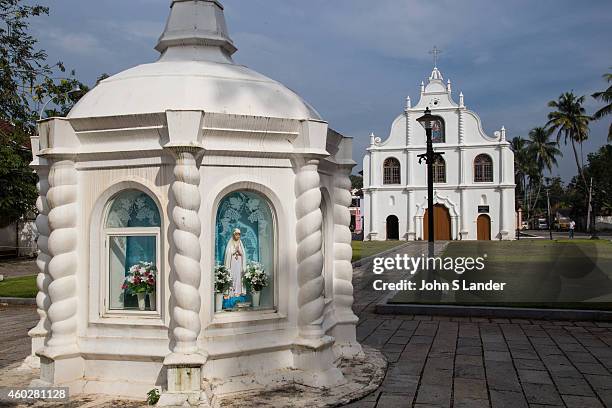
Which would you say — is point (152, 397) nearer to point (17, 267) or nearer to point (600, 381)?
point (600, 381)

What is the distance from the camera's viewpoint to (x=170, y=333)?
19.2ft

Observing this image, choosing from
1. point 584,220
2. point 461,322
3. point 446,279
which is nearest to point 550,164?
point 584,220

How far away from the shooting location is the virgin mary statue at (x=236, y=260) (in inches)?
250

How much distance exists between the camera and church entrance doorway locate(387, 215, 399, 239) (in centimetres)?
5034

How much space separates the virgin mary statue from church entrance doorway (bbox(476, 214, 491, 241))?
146 ft

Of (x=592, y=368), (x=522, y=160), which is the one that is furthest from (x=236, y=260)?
(x=522, y=160)

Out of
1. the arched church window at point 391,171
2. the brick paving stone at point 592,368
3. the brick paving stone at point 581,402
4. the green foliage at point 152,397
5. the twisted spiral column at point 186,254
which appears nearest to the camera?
the green foliage at point 152,397

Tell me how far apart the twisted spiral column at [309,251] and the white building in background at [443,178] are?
4317 centimetres

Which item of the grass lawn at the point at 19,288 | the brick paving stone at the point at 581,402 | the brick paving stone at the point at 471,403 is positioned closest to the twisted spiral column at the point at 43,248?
the brick paving stone at the point at 471,403

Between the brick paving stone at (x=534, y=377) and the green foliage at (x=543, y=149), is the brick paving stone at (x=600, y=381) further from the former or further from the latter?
the green foliage at (x=543, y=149)

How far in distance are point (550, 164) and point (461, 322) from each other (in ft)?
207

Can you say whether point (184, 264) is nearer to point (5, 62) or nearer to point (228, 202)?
point (228, 202)

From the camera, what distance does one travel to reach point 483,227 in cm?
4822

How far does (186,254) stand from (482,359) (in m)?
4.48
